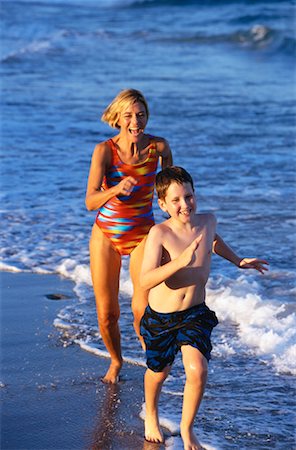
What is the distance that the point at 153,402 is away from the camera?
16.4 ft

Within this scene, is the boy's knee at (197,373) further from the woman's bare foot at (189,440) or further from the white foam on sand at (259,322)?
the white foam on sand at (259,322)

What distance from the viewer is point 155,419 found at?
5047 millimetres

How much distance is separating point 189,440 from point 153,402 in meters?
0.28

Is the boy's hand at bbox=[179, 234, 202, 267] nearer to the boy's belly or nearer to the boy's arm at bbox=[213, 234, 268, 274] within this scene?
the boy's belly

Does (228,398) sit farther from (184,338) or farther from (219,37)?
(219,37)

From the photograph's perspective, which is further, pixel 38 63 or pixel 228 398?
pixel 38 63

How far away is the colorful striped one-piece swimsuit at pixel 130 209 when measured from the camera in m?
5.62

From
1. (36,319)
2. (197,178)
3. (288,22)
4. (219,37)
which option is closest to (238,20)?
(288,22)

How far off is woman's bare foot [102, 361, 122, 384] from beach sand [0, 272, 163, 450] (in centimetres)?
5

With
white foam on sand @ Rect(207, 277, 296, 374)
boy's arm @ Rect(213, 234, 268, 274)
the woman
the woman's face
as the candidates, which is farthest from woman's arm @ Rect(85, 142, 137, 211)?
white foam on sand @ Rect(207, 277, 296, 374)

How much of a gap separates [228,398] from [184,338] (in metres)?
1.05

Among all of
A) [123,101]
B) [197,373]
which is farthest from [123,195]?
[197,373]

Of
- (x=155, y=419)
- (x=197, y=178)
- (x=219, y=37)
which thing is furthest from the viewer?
(x=219, y=37)

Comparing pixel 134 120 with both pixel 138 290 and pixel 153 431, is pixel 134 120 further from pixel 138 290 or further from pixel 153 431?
pixel 153 431
